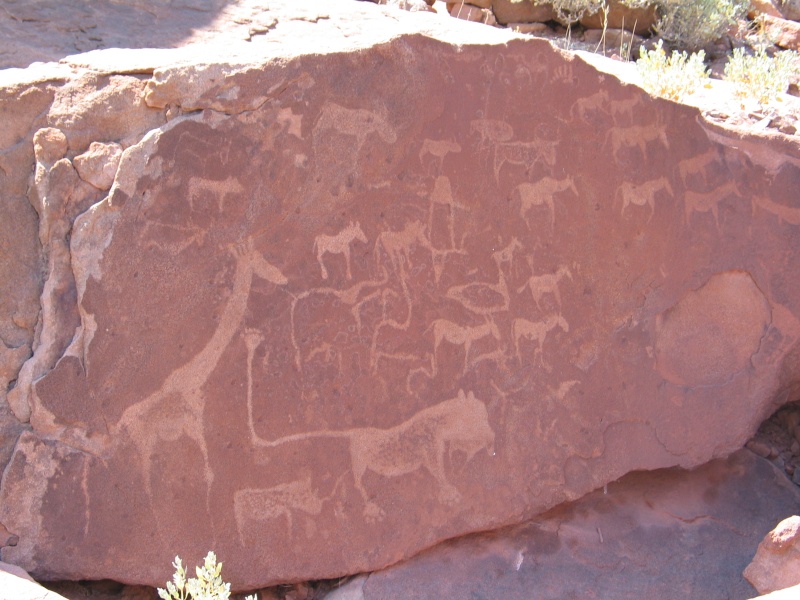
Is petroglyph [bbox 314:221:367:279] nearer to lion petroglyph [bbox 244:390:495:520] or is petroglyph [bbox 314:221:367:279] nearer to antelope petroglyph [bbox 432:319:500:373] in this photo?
antelope petroglyph [bbox 432:319:500:373]

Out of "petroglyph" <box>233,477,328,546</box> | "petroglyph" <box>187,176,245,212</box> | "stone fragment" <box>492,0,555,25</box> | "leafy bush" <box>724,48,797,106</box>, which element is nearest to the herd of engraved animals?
"petroglyph" <box>233,477,328,546</box>

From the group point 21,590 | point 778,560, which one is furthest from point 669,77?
point 21,590

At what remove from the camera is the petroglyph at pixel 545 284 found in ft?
8.70

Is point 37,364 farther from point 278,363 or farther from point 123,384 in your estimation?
point 278,363

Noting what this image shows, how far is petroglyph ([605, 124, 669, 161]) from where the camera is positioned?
9.12 feet

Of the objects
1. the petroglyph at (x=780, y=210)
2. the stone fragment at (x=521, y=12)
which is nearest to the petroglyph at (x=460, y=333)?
the petroglyph at (x=780, y=210)

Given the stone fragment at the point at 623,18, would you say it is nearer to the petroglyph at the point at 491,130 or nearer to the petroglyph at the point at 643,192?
the petroglyph at the point at 643,192

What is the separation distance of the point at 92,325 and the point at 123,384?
171 mm

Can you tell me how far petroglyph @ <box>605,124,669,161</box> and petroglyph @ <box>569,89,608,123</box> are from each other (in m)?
0.09

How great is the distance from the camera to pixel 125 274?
2.23 m

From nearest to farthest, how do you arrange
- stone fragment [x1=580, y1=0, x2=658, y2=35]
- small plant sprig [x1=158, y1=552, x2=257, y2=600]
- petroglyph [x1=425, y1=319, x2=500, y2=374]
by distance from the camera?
small plant sprig [x1=158, y1=552, x2=257, y2=600], petroglyph [x1=425, y1=319, x2=500, y2=374], stone fragment [x1=580, y1=0, x2=658, y2=35]

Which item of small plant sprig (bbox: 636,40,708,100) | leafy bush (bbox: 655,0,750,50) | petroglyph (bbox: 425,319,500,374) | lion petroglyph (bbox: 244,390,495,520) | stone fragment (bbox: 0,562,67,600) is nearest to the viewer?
stone fragment (bbox: 0,562,67,600)

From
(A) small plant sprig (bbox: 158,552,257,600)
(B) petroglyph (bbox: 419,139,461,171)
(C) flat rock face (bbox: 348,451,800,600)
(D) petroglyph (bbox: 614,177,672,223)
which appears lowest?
(C) flat rock face (bbox: 348,451,800,600)

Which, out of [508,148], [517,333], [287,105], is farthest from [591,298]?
[287,105]
